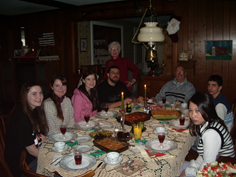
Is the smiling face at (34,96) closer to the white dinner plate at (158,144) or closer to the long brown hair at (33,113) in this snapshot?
the long brown hair at (33,113)

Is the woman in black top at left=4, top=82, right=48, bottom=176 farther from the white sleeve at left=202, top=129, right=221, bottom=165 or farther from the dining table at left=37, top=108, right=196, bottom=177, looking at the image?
the white sleeve at left=202, top=129, right=221, bottom=165

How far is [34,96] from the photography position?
2.04 m

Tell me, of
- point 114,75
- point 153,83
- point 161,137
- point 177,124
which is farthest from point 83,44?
point 161,137

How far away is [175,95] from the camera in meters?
3.69

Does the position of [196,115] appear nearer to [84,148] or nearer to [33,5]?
[84,148]

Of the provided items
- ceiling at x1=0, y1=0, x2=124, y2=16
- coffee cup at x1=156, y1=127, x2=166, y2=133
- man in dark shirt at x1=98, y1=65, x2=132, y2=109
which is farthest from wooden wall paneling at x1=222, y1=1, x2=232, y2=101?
coffee cup at x1=156, y1=127, x2=166, y2=133

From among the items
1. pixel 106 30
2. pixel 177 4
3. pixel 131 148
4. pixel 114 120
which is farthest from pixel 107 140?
pixel 106 30

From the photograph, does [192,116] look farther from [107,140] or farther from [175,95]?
[175,95]

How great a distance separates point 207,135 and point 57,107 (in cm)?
157

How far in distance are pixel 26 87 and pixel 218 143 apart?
168 cm

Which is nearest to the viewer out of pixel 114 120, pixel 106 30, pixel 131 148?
pixel 131 148

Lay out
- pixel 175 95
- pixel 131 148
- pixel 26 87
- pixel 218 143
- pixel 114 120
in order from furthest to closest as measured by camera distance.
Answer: pixel 175 95, pixel 114 120, pixel 26 87, pixel 131 148, pixel 218 143

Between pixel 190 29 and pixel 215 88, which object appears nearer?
pixel 215 88

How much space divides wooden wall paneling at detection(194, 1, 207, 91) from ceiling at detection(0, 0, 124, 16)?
201cm
